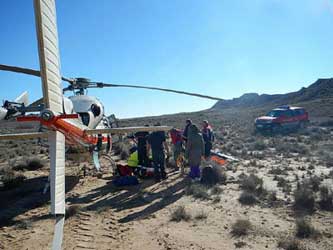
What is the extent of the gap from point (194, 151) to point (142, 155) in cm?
204

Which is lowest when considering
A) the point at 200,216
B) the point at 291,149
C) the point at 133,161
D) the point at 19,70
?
the point at 200,216

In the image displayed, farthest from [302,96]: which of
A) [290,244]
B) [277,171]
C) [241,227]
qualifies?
[290,244]

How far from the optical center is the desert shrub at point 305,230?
20.0 ft

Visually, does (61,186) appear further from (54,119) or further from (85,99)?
(85,99)

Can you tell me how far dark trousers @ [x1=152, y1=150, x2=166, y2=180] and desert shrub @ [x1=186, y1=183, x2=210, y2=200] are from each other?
1.43 metres

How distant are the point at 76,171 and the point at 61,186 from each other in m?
9.36

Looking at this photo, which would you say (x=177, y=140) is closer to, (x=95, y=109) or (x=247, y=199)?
(x=95, y=109)

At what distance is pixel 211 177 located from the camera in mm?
10516

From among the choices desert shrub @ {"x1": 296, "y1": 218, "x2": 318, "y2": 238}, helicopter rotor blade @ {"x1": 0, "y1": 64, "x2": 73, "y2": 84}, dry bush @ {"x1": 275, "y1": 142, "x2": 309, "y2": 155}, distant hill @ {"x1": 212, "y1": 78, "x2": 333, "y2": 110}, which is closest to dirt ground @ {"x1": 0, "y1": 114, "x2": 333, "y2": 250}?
desert shrub @ {"x1": 296, "y1": 218, "x2": 318, "y2": 238}

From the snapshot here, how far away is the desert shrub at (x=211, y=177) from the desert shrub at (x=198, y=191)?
19.8 inches

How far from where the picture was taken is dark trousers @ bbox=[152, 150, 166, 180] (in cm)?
1083

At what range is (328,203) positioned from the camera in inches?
306

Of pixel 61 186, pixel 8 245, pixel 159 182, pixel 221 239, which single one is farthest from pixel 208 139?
pixel 61 186

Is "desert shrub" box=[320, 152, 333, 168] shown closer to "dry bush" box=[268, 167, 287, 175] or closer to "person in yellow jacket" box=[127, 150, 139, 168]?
"dry bush" box=[268, 167, 287, 175]
